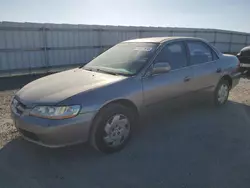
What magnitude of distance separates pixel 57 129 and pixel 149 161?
127 cm

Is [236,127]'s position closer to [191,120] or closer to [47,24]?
[191,120]

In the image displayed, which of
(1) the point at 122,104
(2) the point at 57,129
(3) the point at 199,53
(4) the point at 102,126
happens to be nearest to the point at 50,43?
(3) the point at 199,53

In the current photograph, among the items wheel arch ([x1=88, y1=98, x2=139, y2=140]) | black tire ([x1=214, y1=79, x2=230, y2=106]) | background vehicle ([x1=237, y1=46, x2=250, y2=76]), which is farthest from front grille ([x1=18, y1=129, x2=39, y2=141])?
background vehicle ([x1=237, y1=46, x2=250, y2=76])

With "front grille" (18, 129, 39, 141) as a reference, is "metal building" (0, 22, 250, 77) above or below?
above

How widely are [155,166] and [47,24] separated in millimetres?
8664

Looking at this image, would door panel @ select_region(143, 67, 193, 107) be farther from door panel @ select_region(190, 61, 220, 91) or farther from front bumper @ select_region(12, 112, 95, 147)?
front bumper @ select_region(12, 112, 95, 147)

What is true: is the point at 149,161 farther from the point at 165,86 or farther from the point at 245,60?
the point at 245,60

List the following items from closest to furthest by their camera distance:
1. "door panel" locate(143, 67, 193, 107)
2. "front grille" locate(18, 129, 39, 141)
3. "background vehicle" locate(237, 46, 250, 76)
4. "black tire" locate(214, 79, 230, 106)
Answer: "front grille" locate(18, 129, 39, 141) → "door panel" locate(143, 67, 193, 107) → "black tire" locate(214, 79, 230, 106) → "background vehicle" locate(237, 46, 250, 76)

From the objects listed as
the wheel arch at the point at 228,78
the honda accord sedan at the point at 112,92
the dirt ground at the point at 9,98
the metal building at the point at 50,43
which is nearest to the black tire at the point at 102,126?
the honda accord sedan at the point at 112,92

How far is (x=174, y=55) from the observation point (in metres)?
4.29

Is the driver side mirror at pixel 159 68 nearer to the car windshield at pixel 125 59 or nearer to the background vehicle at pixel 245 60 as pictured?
the car windshield at pixel 125 59

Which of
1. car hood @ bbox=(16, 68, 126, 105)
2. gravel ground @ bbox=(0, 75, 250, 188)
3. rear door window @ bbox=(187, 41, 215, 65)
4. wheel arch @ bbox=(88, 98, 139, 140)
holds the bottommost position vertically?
gravel ground @ bbox=(0, 75, 250, 188)

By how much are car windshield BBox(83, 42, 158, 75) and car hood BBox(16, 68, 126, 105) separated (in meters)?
0.24

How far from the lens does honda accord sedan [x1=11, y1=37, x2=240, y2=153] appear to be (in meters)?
3.01
